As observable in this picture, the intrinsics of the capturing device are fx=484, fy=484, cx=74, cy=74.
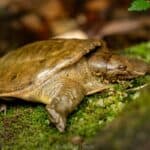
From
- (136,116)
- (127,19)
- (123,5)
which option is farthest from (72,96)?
(123,5)

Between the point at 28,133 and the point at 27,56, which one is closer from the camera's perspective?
the point at 28,133

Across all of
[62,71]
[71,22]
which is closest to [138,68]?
[62,71]

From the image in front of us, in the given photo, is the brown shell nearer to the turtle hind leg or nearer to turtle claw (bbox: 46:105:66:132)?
the turtle hind leg

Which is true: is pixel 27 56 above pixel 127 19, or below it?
above

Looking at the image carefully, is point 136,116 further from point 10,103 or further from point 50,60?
point 10,103

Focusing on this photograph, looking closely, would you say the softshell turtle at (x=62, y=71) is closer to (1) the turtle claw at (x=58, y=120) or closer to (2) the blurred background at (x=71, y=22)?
(1) the turtle claw at (x=58, y=120)

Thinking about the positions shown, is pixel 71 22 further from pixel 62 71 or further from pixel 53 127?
pixel 53 127
